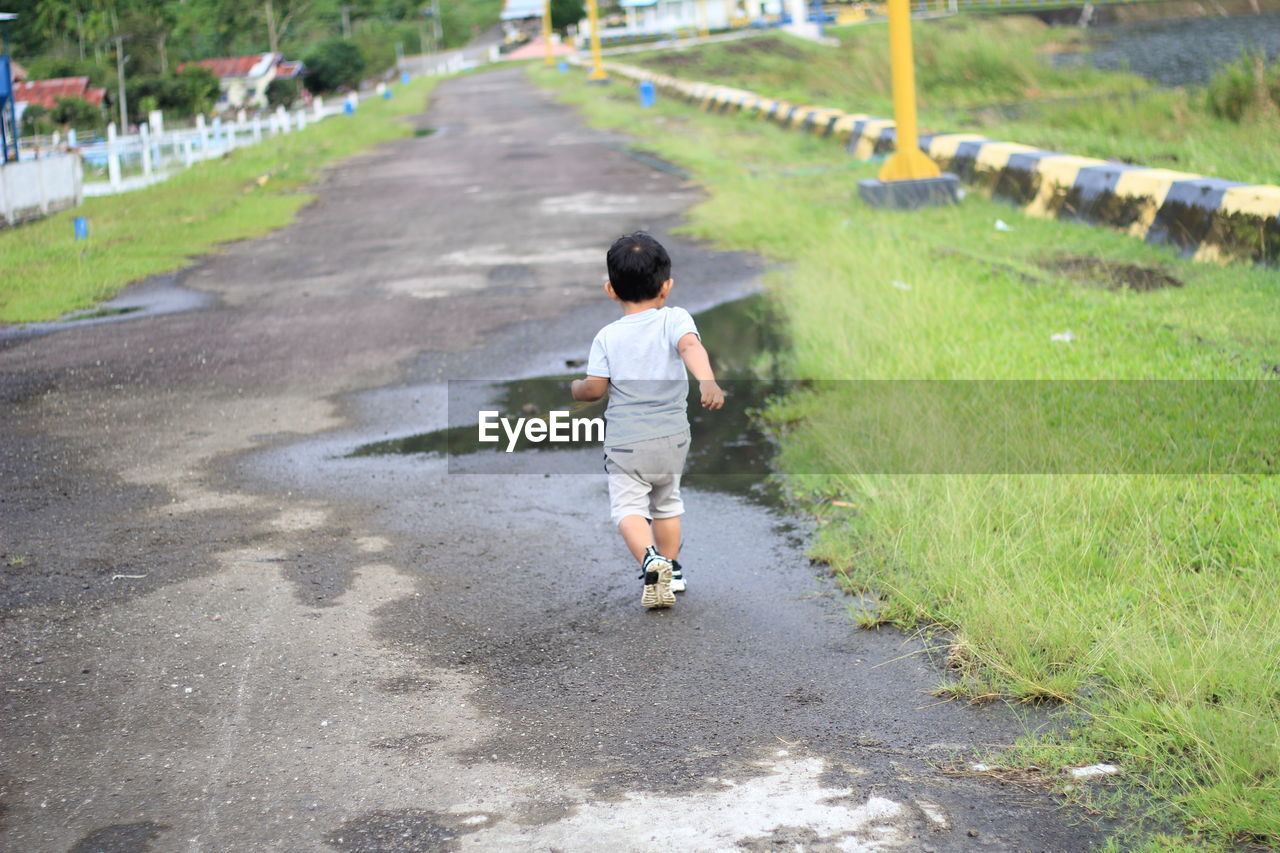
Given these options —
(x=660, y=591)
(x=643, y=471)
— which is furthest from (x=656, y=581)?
(x=643, y=471)

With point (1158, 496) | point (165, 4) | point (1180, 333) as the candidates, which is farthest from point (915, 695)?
point (165, 4)

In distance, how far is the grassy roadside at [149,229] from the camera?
10273mm

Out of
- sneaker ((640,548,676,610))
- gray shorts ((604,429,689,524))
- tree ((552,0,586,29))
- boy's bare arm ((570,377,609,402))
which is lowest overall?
sneaker ((640,548,676,610))

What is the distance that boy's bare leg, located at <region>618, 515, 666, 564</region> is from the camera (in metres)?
4.28

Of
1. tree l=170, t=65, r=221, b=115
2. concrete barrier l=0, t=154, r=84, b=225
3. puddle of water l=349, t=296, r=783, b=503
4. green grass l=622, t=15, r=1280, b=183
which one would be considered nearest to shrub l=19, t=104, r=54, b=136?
tree l=170, t=65, r=221, b=115

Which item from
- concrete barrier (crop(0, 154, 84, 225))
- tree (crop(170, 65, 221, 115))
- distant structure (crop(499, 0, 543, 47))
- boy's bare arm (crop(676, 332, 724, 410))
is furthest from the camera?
distant structure (crop(499, 0, 543, 47))

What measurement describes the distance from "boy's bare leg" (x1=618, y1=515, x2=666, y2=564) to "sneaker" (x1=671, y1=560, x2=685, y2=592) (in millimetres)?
116

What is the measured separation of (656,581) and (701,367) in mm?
686

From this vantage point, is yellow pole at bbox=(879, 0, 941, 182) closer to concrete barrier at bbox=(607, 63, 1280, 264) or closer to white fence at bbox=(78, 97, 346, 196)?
concrete barrier at bbox=(607, 63, 1280, 264)

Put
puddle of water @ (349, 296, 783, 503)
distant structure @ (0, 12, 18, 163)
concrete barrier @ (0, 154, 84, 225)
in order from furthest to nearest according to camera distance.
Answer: distant structure @ (0, 12, 18, 163) → concrete barrier @ (0, 154, 84, 225) → puddle of water @ (349, 296, 783, 503)

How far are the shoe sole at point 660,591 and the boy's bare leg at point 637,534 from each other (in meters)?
0.11

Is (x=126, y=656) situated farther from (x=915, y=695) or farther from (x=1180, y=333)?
(x=1180, y=333)

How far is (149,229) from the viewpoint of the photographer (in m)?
13.5

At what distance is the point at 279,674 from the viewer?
379 centimetres
